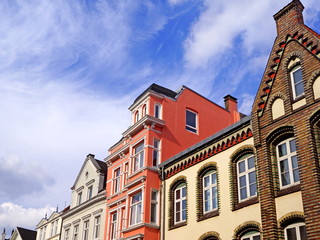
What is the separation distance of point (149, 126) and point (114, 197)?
265 inches

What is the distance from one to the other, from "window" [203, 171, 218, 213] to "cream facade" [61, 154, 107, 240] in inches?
472

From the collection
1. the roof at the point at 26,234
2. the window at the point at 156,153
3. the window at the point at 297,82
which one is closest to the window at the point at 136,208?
the window at the point at 156,153

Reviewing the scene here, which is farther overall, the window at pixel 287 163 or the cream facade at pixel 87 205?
the cream facade at pixel 87 205

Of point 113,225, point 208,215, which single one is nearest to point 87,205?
point 113,225

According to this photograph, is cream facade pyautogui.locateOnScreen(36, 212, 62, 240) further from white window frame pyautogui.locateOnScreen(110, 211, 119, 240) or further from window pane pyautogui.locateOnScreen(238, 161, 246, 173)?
window pane pyautogui.locateOnScreen(238, 161, 246, 173)

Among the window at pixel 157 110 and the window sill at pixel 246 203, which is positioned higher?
the window at pixel 157 110

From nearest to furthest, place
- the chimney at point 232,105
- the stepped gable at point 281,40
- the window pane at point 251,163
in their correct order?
the stepped gable at point 281,40, the window pane at point 251,163, the chimney at point 232,105

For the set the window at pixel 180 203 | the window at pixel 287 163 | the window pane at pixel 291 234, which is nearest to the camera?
the window pane at pixel 291 234

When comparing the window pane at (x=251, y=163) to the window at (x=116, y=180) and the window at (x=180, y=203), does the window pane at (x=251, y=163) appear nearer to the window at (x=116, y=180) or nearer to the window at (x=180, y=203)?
the window at (x=180, y=203)

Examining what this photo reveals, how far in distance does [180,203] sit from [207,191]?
2.61m

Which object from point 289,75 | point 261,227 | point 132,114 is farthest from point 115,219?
point 289,75

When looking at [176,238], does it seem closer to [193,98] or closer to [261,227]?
[261,227]

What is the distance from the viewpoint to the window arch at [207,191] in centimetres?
2059

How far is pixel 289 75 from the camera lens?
696 inches
